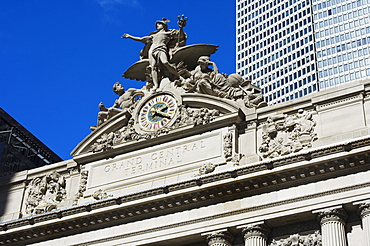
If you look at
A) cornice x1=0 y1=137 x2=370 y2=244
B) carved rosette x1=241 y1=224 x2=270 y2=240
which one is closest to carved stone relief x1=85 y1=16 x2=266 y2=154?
cornice x1=0 y1=137 x2=370 y2=244

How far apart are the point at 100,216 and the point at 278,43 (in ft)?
247

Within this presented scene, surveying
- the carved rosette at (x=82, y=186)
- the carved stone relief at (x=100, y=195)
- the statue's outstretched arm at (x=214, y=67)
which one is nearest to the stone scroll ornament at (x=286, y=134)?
the statue's outstretched arm at (x=214, y=67)

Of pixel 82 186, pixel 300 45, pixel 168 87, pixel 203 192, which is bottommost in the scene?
pixel 203 192

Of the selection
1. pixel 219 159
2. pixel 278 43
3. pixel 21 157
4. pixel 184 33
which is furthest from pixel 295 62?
pixel 219 159

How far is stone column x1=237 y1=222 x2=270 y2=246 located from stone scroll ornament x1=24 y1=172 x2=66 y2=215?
11.4 meters

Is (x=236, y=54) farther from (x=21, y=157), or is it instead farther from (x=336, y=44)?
(x=21, y=157)

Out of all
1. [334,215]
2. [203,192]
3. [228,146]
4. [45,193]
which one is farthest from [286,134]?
[45,193]

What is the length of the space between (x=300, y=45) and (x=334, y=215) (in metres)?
75.7

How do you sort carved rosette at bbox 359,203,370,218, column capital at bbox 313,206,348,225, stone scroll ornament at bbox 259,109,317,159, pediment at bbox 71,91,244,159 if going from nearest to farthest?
carved rosette at bbox 359,203,370,218
column capital at bbox 313,206,348,225
stone scroll ornament at bbox 259,109,317,159
pediment at bbox 71,91,244,159

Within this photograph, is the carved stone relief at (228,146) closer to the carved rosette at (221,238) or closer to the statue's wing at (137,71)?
the carved rosette at (221,238)

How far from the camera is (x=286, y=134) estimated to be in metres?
36.4

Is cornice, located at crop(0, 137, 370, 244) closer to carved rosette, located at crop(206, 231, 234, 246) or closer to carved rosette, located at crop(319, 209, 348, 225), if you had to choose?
carved rosette, located at crop(319, 209, 348, 225)

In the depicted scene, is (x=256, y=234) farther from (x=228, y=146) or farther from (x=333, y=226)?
(x=228, y=146)

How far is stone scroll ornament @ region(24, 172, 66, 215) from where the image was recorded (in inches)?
1629
